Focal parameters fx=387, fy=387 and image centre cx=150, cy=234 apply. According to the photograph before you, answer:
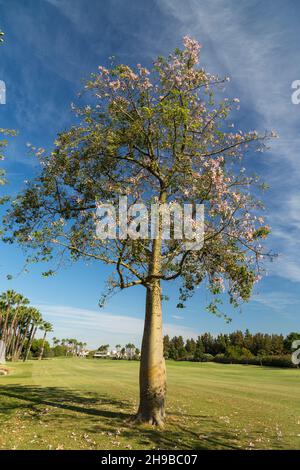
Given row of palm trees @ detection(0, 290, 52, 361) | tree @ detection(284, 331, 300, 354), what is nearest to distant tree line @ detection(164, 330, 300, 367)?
tree @ detection(284, 331, 300, 354)

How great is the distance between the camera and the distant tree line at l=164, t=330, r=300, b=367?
91.5 meters

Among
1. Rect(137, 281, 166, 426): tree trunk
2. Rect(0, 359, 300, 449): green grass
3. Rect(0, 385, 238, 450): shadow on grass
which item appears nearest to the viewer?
Rect(0, 359, 300, 449): green grass

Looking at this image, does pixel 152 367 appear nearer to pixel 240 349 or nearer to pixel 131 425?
pixel 131 425

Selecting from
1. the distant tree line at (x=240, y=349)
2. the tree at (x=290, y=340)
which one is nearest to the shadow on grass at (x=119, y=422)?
the distant tree line at (x=240, y=349)

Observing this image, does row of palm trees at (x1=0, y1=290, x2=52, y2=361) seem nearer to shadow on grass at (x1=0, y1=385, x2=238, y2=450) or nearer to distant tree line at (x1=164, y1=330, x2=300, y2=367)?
distant tree line at (x1=164, y1=330, x2=300, y2=367)

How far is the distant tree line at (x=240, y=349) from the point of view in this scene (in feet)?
300

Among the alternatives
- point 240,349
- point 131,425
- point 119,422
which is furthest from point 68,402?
point 240,349

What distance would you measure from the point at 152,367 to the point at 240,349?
336ft

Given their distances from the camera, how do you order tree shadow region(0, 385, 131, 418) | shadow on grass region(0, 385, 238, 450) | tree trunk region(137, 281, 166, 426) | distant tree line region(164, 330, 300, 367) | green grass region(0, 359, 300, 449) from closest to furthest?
green grass region(0, 359, 300, 449), shadow on grass region(0, 385, 238, 450), tree trunk region(137, 281, 166, 426), tree shadow region(0, 385, 131, 418), distant tree line region(164, 330, 300, 367)

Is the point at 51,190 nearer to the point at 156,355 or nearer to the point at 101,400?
the point at 156,355

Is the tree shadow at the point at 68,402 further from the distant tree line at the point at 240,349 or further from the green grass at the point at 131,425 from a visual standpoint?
the distant tree line at the point at 240,349

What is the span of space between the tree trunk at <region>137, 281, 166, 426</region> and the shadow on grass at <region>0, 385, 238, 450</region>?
69cm
